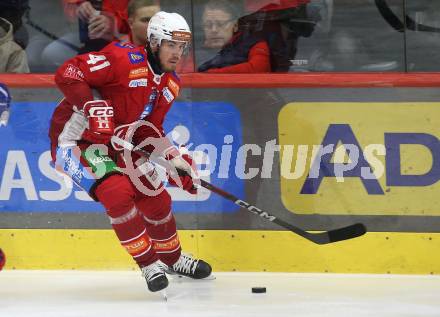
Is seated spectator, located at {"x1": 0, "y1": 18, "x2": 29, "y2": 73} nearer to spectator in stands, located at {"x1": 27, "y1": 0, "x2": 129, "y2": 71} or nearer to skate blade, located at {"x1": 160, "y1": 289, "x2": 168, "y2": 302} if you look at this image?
spectator in stands, located at {"x1": 27, "y1": 0, "x2": 129, "y2": 71}

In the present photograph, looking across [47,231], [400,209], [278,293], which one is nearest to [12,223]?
[47,231]

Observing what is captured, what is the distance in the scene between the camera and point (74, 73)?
15.7 ft

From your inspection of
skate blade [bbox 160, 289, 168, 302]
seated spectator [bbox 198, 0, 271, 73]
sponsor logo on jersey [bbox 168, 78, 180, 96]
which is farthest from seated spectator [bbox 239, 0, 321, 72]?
skate blade [bbox 160, 289, 168, 302]

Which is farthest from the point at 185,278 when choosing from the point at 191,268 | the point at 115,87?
the point at 115,87

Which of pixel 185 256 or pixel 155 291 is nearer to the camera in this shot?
pixel 155 291

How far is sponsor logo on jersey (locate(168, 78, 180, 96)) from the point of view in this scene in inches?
197

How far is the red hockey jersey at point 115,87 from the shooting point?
4.79 metres

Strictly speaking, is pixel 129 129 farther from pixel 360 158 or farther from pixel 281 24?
pixel 360 158

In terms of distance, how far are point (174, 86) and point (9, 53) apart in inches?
38.9

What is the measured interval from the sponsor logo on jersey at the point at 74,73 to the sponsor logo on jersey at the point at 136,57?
216 mm

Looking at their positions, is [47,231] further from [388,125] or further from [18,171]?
[388,125]

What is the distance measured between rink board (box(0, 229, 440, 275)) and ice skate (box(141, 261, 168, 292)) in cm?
63

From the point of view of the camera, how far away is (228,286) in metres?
5.11

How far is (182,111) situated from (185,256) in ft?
2.18
